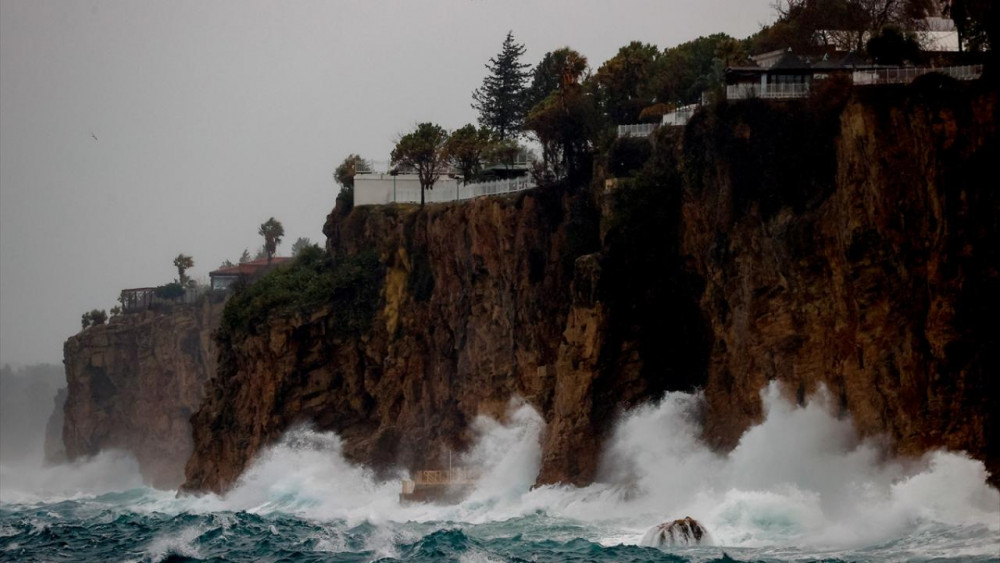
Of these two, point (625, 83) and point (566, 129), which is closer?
point (566, 129)

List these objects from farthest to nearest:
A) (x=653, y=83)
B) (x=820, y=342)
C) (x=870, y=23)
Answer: (x=653, y=83) < (x=870, y=23) < (x=820, y=342)

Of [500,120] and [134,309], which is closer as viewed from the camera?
[500,120]

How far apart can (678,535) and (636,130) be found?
23838mm

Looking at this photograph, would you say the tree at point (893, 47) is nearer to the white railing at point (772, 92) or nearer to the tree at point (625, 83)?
the white railing at point (772, 92)

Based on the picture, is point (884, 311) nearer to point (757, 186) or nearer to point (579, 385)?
point (757, 186)

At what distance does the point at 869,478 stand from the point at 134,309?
87613 millimetres

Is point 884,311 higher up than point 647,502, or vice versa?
point 884,311

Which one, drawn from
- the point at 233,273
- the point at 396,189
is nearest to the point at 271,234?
the point at 233,273

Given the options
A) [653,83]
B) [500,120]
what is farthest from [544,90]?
[653,83]

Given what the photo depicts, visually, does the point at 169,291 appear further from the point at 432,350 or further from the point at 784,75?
the point at 784,75

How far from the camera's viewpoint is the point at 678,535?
159 ft

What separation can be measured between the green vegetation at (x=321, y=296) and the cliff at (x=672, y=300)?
130 mm

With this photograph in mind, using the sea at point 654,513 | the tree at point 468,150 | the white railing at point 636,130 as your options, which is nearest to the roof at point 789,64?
the white railing at point 636,130

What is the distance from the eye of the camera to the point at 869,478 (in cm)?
5006
